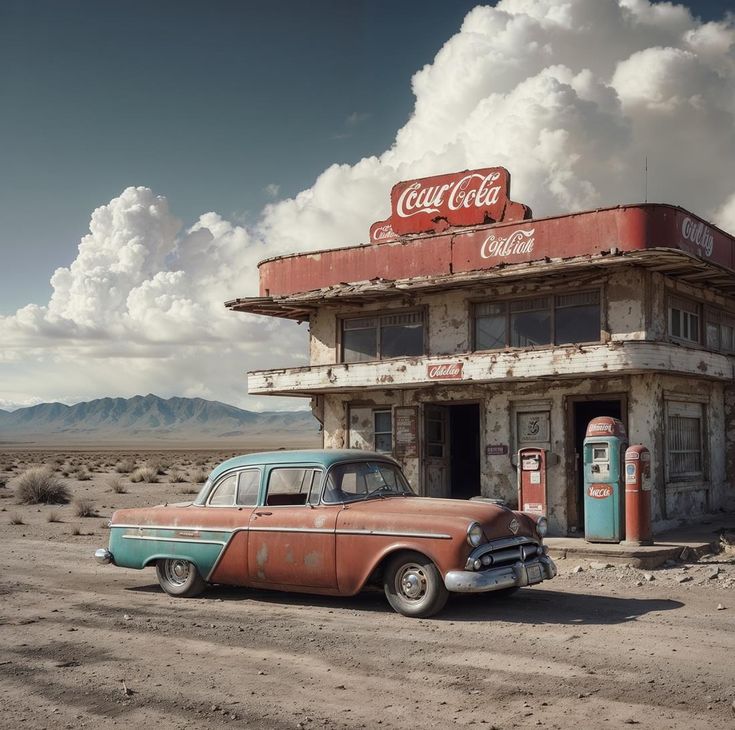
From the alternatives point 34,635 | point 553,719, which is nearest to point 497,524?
point 553,719

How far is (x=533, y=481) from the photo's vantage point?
14.4 m

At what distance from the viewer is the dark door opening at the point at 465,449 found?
2114 cm

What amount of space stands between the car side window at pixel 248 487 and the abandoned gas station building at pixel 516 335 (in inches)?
273

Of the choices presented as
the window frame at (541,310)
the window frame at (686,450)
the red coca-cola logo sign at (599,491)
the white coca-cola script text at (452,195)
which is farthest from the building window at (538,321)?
the red coca-cola logo sign at (599,491)

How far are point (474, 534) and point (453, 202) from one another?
11442 mm

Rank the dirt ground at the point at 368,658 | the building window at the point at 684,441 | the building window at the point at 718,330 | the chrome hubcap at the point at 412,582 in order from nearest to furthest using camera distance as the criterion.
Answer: the dirt ground at the point at 368,658 → the chrome hubcap at the point at 412,582 → the building window at the point at 684,441 → the building window at the point at 718,330

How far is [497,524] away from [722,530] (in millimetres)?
7723

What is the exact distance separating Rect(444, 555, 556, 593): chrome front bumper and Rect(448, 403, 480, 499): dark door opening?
11.8 metres

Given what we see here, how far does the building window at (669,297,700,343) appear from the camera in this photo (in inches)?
655

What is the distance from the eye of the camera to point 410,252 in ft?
59.7

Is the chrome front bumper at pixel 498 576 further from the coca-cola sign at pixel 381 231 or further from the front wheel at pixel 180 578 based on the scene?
the coca-cola sign at pixel 381 231

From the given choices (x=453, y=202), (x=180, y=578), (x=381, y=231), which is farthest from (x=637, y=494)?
(x=381, y=231)

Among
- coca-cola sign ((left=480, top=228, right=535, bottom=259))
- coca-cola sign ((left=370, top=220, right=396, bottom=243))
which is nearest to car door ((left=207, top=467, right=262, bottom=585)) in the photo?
coca-cola sign ((left=480, top=228, right=535, bottom=259))

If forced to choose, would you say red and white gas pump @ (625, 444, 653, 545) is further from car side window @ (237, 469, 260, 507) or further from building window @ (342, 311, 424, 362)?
building window @ (342, 311, 424, 362)
